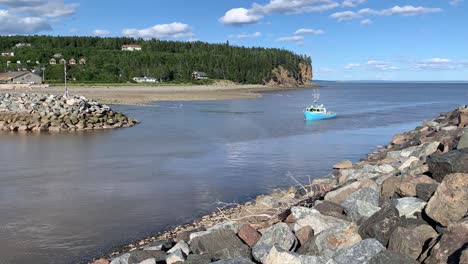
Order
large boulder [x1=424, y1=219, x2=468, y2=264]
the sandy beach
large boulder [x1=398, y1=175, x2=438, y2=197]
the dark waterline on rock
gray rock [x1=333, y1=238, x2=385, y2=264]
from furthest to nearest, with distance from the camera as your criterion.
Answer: the sandy beach, the dark waterline on rock, large boulder [x1=398, y1=175, x2=438, y2=197], gray rock [x1=333, y1=238, x2=385, y2=264], large boulder [x1=424, y1=219, x2=468, y2=264]

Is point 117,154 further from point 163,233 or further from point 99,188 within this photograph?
point 163,233

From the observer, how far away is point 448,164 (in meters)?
7.06

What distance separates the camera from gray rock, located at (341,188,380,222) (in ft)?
23.6

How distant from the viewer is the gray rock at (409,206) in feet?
21.5

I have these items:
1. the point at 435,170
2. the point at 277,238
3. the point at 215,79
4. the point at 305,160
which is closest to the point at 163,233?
the point at 277,238

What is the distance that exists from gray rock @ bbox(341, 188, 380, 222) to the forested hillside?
398ft

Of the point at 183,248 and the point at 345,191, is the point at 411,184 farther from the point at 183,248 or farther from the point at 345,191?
the point at 183,248

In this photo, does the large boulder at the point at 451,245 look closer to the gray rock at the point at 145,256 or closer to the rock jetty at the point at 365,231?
the rock jetty at the point at 365,231

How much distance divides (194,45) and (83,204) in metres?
190

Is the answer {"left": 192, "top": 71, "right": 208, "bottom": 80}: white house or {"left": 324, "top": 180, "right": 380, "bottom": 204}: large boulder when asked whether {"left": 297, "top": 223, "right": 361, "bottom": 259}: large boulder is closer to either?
{"left": 324, "top": 180, "right": 380, "bottom": 204}: large boulder

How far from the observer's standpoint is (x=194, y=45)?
7854 inches

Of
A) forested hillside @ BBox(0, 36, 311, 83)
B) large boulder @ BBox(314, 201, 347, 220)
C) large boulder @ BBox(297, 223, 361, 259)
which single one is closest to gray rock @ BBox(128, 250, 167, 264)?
large boulder @ BBox(297, 223, 361, 259)

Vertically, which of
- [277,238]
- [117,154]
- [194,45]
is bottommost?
[117,154]

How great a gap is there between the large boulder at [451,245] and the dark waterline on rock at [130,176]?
265 inches
